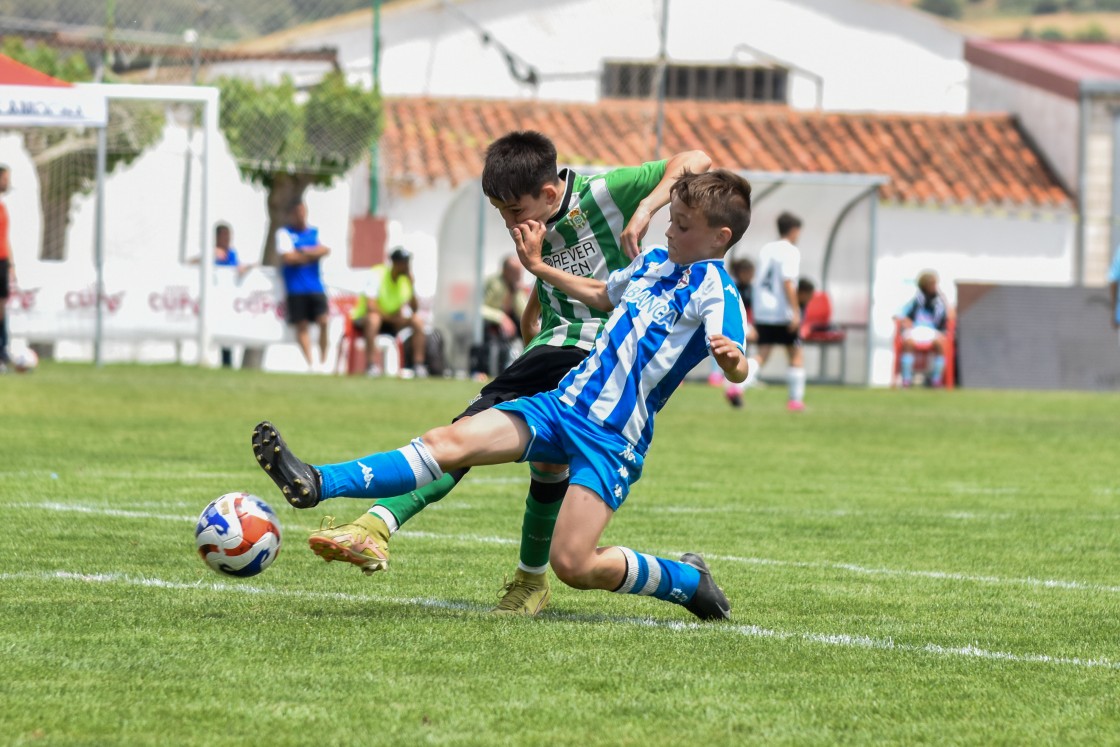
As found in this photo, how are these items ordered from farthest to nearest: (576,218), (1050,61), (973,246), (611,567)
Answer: (1050,61) < (973,246) < (576,218) < (611,567)

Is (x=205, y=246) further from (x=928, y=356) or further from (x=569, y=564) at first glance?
(x=569, y=564)

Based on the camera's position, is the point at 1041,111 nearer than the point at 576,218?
No

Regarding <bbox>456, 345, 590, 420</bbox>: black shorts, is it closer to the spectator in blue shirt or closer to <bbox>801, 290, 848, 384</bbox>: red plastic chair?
the spectator in blue shirt

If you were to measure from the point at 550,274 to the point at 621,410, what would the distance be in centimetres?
49

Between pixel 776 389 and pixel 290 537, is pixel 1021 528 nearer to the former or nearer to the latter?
pixel 290 537

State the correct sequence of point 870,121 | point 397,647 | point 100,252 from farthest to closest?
point 870,121 < point 100,252 < point 397,647

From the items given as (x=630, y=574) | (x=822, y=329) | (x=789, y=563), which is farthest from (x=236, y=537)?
(x=822, y=329)

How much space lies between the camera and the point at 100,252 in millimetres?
19734

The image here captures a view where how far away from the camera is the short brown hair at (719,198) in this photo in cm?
545

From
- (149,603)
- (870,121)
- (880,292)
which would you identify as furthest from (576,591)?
(870,121)

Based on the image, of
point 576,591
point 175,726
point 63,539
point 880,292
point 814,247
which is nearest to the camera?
point 175,726

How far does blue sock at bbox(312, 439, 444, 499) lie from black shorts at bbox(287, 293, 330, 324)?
16.5m

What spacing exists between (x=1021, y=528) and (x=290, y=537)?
341cm

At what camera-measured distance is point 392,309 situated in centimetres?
2194
